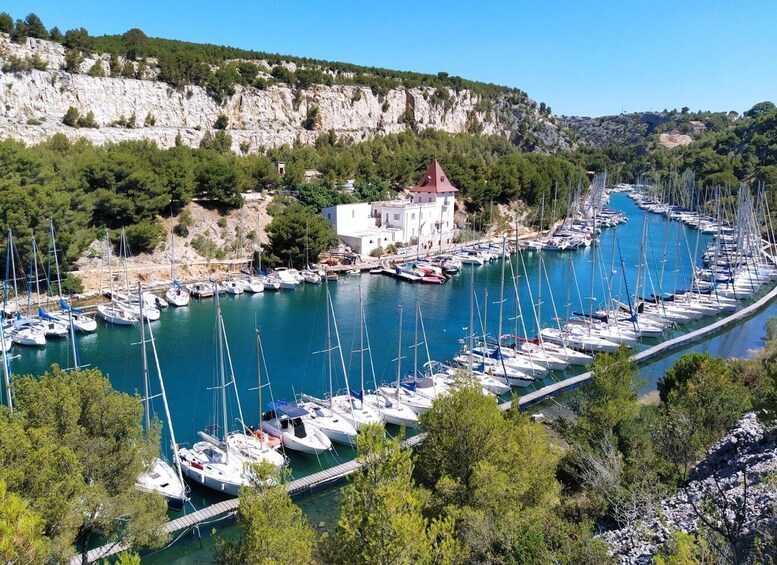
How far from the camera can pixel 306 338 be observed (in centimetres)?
3584

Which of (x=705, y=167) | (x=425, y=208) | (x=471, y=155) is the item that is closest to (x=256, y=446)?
(x=425, y=208)

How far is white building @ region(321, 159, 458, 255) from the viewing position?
5819 cm

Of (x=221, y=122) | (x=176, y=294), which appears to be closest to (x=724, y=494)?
(x=176, y=294)

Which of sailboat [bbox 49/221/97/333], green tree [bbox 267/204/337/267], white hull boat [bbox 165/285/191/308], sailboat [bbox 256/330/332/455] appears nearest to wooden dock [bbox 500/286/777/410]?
sailboat [bbox 256/330/332/455]

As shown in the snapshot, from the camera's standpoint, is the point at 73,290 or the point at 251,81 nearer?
the point at 73,290

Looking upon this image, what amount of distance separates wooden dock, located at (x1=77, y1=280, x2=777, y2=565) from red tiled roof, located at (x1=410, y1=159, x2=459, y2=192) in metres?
35.5

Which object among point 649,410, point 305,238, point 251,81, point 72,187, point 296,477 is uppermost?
point 251,81

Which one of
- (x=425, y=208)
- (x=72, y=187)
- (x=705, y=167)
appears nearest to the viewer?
(x=72, y=187)

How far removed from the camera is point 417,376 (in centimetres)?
2945

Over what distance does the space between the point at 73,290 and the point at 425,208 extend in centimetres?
3515

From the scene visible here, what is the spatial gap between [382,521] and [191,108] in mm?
71333

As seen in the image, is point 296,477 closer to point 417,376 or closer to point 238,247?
point 417,376

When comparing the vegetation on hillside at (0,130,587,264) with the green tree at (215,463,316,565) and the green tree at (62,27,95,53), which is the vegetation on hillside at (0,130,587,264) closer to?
the green tree at (62,27,95,53)

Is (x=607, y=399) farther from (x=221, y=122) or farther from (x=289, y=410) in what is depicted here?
(x=221, y=122)
